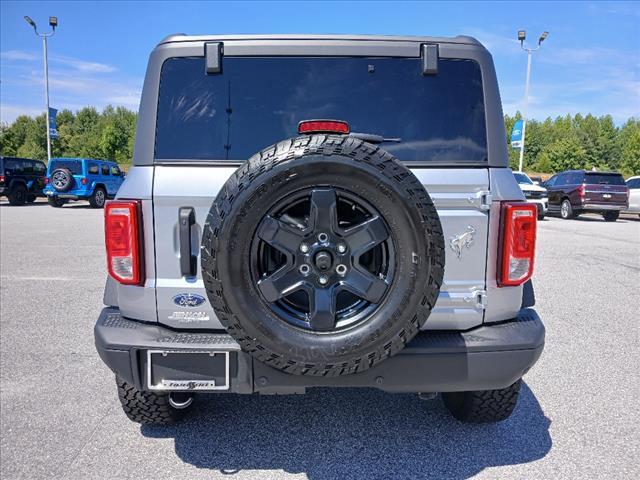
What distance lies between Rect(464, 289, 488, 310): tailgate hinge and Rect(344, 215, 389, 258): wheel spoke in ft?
2.05

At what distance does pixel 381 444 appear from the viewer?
2732 mm

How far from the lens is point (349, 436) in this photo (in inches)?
111

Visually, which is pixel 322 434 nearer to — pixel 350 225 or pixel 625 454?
pixel 350 225

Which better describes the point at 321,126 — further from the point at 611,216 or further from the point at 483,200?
the point at 611,216

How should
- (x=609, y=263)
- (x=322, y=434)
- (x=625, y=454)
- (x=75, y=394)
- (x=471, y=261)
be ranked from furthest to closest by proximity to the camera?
(x=609, y=263) < (x=75, y=394) < (x=322, y=434) < (x=625, y=454) < (x=471, y=261)

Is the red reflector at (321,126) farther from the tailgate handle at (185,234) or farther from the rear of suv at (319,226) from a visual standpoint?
the tailgate handle at (185,234)

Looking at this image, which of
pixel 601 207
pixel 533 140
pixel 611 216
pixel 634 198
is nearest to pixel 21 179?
pixel 601 207

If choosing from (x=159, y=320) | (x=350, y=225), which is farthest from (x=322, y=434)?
(x=350, y=225)

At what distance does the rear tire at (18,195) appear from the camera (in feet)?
66.6

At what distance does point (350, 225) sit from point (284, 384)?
2.64 feet

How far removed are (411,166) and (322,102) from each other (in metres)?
0.57

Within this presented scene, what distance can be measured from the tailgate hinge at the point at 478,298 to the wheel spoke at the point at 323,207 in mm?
850

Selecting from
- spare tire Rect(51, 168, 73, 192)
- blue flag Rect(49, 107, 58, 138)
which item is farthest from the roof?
blue flag Rect(49, 107, 58, 138)

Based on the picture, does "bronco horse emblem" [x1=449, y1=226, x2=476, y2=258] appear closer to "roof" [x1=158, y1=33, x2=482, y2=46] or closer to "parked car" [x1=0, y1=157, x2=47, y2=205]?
"roof" [x1=158, y1=33, x2=482, y2=46]
